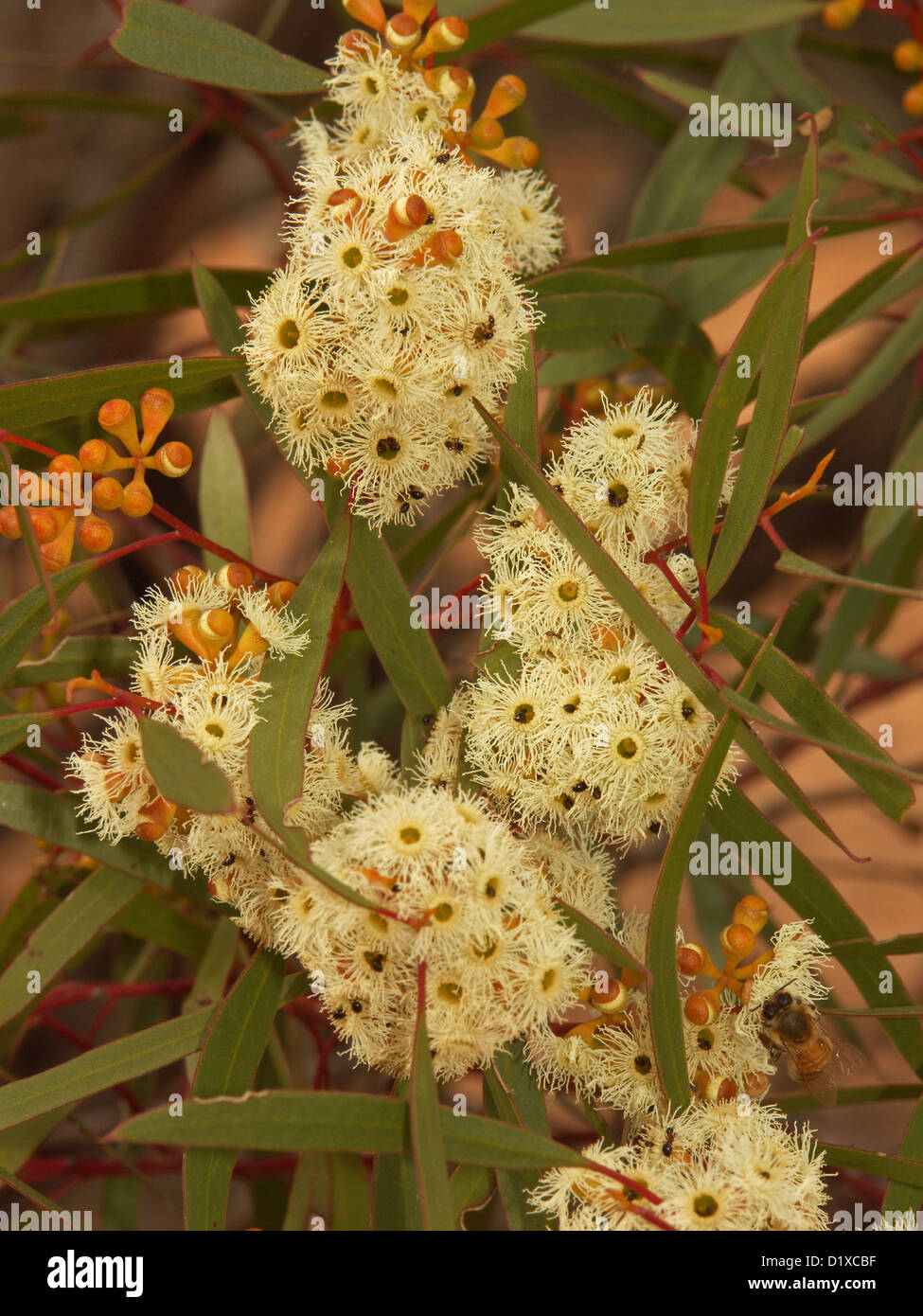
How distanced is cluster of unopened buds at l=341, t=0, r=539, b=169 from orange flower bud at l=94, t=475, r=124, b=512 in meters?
A: 0.63

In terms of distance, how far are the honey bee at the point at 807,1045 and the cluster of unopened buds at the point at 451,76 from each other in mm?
1170

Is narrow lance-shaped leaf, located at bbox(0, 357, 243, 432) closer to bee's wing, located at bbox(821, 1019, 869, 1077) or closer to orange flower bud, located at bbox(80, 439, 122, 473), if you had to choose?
orange flower bud, located at bbox(80, 439, 122, 473)

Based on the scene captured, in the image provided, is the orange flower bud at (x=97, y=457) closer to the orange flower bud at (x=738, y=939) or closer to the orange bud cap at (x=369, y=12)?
the orange bud cap at (x=369, y=12)

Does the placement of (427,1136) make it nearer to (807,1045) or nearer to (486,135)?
(807,1045)

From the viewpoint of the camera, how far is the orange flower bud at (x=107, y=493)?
1.23 metres

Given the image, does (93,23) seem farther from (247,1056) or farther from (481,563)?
(247,1056)

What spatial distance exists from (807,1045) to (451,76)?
1307 millimetres

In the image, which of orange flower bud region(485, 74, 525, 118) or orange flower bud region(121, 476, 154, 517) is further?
orange flower bud region(485, 74, 525, 118)

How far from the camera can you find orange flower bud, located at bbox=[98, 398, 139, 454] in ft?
4.11

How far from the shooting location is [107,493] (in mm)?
1231

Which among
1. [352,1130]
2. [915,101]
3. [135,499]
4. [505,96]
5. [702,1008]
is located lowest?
[352,1130]

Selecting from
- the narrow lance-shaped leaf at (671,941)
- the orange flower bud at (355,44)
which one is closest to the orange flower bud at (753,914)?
the narrow lance-shaped leaf at (671,941)

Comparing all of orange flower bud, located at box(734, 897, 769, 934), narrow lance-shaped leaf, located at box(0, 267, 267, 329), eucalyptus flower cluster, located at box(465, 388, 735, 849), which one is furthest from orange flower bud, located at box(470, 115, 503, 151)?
orange flower bud, located at box(734, 897, 769, 934)

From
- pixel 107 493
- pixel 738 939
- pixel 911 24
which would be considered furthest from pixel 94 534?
pixel 911 24
